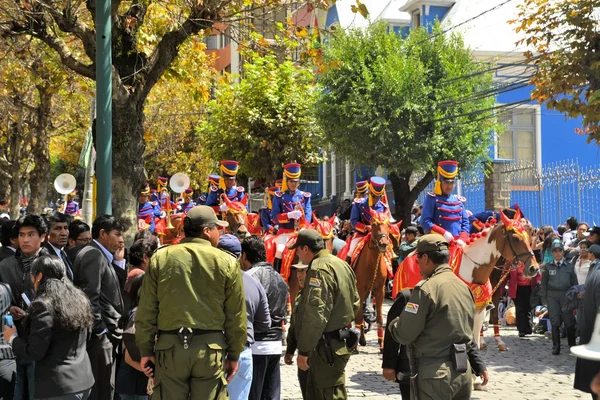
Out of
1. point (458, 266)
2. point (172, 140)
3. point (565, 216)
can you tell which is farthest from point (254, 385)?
point (172, 140)

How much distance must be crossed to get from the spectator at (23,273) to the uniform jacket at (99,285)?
0.45m

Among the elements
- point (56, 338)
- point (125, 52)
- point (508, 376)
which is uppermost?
point (125, 52)

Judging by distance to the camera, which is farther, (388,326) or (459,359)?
(388,326)

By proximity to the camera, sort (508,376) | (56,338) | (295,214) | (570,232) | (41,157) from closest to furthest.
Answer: (56,338), (508,376), (295,214), (570,232), (41,157)

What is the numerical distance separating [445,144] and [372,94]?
2.72 metres

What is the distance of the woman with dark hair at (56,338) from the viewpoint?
21.9 feet

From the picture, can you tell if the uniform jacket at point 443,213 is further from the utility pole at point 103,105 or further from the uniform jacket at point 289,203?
the utility pole at point 103,105

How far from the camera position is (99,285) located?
784 cm

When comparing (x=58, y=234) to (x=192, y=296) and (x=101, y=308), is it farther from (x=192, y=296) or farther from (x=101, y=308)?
(x=192, y=296)

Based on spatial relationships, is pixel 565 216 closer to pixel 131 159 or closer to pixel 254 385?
pixel 131 159

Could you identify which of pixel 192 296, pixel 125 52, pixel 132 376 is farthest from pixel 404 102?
pixel 192 296

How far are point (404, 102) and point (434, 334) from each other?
20.9 m

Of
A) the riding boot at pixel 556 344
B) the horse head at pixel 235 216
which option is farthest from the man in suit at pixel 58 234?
the riding boot at pixel 556 344

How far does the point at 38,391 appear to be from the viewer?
6.74 m
